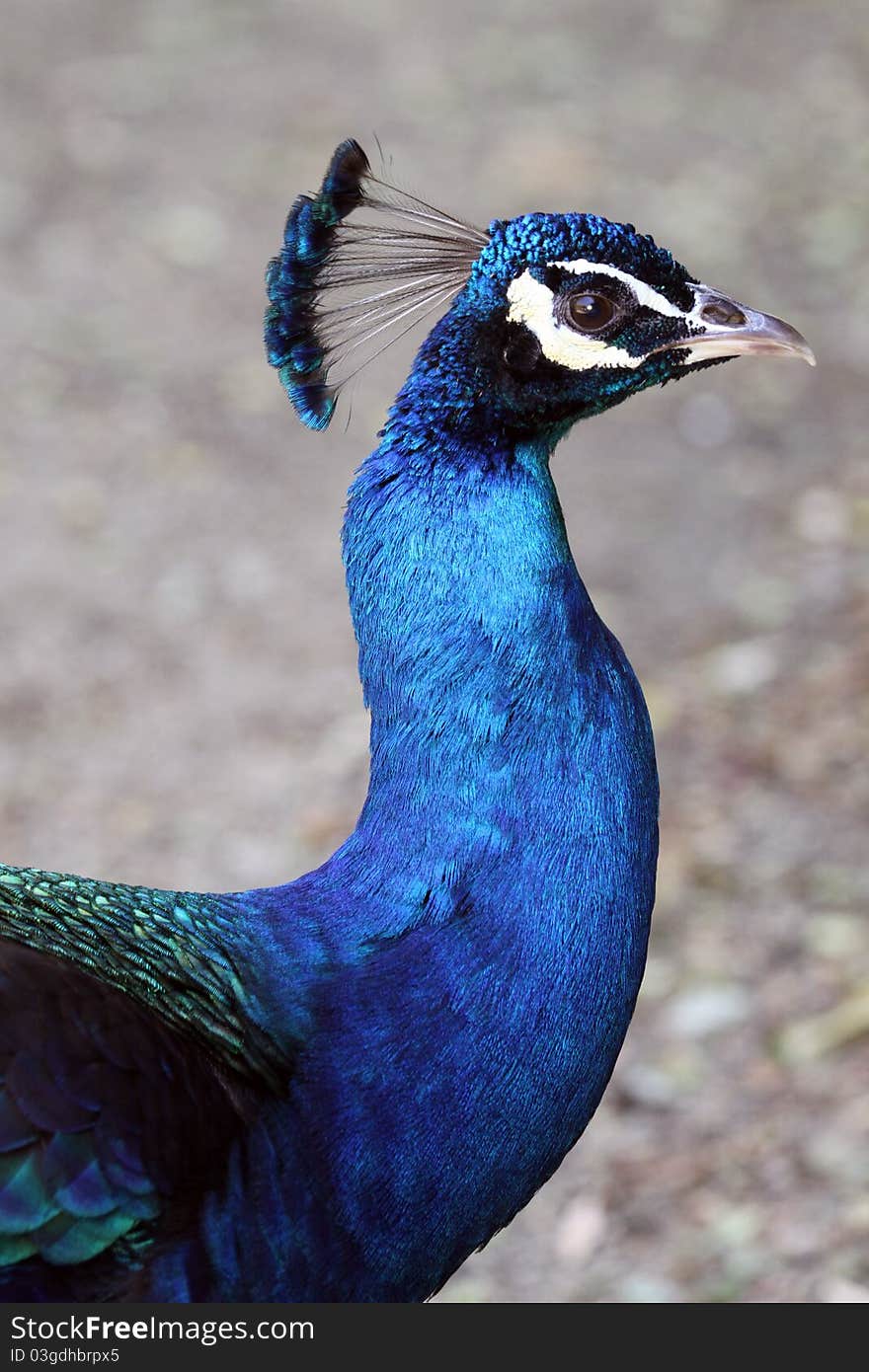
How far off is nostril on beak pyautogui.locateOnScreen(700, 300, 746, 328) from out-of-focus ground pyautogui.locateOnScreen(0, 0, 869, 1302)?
1.43m

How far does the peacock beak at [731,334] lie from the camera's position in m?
1.94

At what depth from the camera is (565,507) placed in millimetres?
4695

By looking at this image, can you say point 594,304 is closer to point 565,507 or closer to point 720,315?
point 720,315

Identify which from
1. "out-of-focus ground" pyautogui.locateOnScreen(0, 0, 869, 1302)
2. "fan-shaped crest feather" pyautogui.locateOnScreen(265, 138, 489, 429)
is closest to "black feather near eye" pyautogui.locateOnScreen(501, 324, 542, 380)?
"fan-shaped crest feather" pyautogui.locateOnScreen(265, 138, 489, 429)

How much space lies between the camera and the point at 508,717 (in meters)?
1.83

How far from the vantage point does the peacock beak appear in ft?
6.37

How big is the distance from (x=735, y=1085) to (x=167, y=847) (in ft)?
4.16

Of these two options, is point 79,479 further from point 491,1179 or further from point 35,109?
point 491,1179

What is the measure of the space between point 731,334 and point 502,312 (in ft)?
0.81

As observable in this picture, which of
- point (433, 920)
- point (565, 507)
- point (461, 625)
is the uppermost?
point (565, 507)

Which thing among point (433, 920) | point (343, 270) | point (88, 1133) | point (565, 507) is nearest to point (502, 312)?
point (343, 270)

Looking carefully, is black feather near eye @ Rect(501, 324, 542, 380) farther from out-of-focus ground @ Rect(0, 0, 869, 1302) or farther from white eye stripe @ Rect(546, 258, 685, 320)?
out-of-focus ground @ Rect(0, 0, 869, 1302)

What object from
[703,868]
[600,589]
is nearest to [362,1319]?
[703,868]

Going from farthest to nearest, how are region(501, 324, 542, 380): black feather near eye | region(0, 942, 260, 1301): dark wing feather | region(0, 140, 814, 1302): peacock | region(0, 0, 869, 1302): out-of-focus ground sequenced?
region(0, 0, 869, 1302): out-of-focus ground, region(501, 324, 542, 380): black feather near eye, region(0, 140, 814, 1302): peacock, region(0, 942, 260, 1301): dark wing feather
